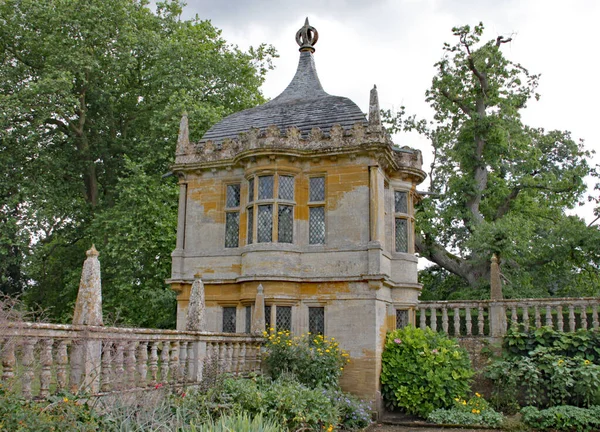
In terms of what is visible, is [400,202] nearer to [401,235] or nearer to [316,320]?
[401,235]

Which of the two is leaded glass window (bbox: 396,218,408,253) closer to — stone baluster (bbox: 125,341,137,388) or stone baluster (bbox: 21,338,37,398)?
stone baluster (bbox: 125,341,137,388)

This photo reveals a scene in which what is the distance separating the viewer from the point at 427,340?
14.5 meters

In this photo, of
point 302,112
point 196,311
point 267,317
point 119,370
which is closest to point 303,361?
point 267,317

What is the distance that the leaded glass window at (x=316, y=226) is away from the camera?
49.3ft

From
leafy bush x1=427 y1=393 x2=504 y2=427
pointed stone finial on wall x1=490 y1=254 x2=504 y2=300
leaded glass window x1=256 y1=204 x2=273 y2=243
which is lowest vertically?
leafy bush x1=427 y1=393 x2=504 y2=427

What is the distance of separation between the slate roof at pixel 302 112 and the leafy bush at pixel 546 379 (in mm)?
7024

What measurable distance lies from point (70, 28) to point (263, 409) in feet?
64.1

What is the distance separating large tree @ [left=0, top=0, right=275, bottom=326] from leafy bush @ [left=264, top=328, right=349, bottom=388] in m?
7.54

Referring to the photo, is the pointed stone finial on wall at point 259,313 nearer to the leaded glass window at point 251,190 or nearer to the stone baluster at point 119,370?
the leaded glass window at point 251,190

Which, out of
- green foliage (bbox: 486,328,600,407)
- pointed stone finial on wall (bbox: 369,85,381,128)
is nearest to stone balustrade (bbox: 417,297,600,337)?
green foliage (bbox: 486,328,600,407)

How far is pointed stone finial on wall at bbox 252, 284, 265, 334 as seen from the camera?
13.8 metres

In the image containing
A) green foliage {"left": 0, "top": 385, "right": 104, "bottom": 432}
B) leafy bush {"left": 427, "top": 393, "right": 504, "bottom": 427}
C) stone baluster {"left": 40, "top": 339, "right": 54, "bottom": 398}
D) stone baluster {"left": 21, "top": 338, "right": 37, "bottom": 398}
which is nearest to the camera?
green foliage {"left": 0, "top": 385, "right": 104, "bottom": 432}

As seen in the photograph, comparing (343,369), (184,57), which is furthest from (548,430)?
(184,57)

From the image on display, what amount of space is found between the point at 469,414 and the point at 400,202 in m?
6.10
